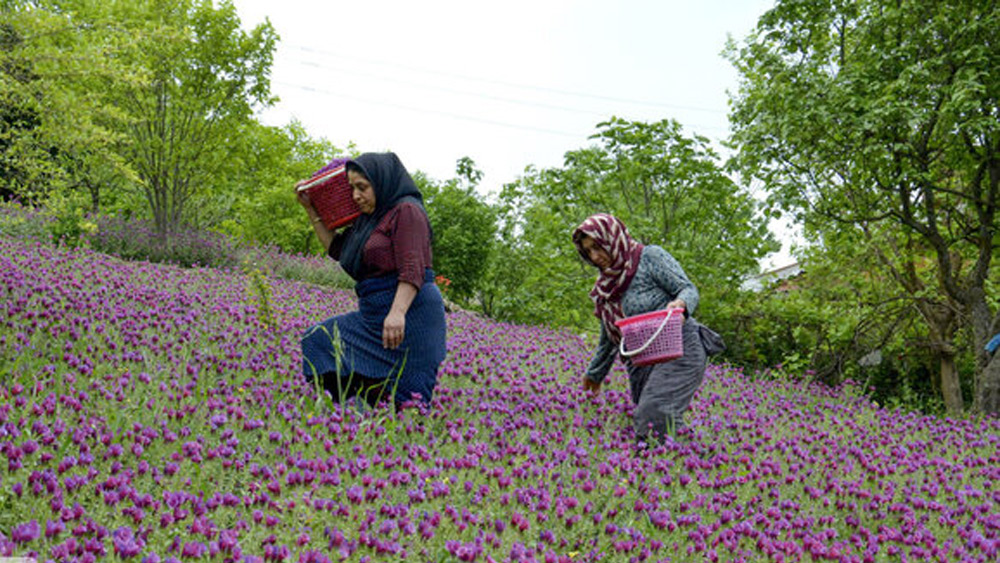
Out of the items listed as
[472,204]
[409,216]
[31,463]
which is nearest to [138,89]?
[472,204]

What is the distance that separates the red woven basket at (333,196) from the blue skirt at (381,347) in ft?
1.39

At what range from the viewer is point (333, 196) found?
462 cm

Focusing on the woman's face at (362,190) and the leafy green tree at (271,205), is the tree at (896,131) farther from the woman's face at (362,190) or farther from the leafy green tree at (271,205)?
the leafy green tree at (271,205)

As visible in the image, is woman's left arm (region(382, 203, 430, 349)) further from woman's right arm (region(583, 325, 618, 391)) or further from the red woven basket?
woman's right arm (region(583, 325, 618, 391))

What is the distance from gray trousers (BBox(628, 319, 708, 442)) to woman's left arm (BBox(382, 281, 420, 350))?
1.63 meters

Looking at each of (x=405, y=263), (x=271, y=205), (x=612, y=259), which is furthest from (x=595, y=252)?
(x=271, y=205)

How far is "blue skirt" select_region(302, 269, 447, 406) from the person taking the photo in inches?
177

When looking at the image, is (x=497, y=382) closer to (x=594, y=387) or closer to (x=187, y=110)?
(x=594, y=387)

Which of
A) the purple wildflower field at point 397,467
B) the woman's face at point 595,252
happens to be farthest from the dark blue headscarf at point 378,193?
the woman's face at point 595,252

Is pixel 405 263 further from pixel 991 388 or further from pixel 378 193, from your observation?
pixel 991 388

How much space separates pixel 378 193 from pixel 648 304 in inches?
74.9

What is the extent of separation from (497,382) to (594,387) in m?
0.79

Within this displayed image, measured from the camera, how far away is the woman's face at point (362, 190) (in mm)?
4492

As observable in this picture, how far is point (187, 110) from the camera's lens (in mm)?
13758
